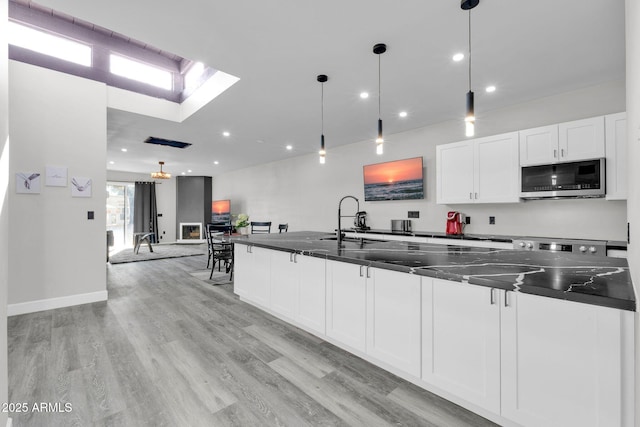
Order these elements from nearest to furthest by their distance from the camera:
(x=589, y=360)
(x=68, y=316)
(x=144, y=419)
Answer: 1. (x=589, y=360)
2. (x=144, y=419)
3. (x=68, y=316)

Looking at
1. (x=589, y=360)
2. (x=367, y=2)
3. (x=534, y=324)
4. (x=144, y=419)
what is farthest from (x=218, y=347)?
(x=367, y=2)

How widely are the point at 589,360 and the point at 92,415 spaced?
102 inches

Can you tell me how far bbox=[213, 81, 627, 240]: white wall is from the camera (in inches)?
129

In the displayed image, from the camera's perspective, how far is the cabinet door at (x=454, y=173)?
160 inches

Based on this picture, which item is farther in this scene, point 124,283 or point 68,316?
point 124,283

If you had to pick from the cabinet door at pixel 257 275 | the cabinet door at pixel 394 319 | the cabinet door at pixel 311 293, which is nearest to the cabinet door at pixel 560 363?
the cabinet door at pixel 394 319

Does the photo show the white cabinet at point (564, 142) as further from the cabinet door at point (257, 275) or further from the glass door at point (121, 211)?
the glass door at point (121, 211)

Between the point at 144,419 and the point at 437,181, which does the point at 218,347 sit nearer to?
the point at 144,419

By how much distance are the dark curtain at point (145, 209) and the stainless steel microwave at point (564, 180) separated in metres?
11.1

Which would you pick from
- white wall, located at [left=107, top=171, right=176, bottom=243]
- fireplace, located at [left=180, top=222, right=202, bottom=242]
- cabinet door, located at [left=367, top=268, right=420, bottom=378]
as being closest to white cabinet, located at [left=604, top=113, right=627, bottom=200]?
cabinet door, located at [left=367, top=268, right=420, bottom=378]

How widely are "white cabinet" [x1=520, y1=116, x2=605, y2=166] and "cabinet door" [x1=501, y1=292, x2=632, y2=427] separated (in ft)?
9.14

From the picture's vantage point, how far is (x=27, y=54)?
3703 mm

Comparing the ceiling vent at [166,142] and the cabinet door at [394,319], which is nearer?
the cabinet door at [394,319]

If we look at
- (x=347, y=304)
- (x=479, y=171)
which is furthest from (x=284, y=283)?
(x=479, y=171)
